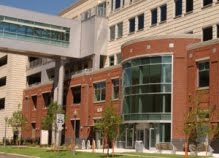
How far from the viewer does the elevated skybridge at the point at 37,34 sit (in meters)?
64.9

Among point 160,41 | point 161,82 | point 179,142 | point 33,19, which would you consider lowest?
point 179,142

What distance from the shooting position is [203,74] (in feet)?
152

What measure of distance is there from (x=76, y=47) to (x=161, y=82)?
927 inches

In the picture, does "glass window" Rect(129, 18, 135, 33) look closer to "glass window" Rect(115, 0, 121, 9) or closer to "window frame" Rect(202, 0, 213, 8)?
"glass window" Rect(115, 0, 121, 9)

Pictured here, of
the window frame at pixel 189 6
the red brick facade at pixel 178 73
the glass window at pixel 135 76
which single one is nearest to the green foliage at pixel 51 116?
the glass window at pixel 135 76

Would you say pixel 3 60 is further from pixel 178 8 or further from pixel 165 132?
pixel 165 132

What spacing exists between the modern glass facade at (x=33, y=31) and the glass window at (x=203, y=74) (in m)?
27.2

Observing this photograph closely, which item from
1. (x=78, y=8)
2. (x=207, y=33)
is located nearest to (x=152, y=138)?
(x=207, y=33)

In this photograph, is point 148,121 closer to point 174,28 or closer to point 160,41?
point 160,41

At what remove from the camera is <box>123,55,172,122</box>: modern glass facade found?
1943 inches

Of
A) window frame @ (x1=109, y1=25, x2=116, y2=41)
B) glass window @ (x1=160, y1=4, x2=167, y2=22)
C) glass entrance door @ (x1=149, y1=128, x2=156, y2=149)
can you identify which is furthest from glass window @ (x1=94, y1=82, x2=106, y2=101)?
glass entrance door @ (x1=149, y1=128, x2=156, y2=149)

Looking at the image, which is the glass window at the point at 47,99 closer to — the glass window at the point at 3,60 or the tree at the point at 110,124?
the glass window at the point at 3,60

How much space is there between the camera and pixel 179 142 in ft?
155

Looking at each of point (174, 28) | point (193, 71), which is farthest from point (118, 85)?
point (193, 71)
